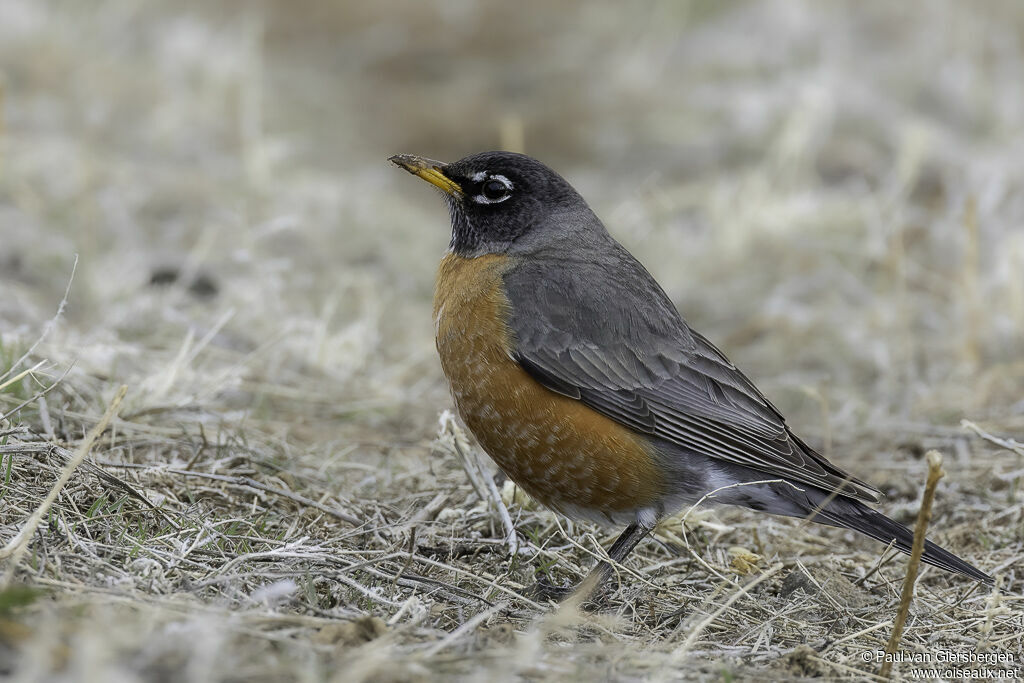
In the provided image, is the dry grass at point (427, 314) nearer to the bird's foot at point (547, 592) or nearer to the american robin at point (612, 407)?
the bird's foot at point (547, 592)

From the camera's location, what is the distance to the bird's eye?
4984 millimetres

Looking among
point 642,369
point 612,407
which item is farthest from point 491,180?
point 612,407

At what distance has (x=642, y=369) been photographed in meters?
4.40

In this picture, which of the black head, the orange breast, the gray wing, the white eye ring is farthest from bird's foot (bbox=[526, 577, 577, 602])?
Answer: the white eye ring

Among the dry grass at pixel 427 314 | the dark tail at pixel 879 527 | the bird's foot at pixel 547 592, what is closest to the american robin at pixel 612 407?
the dark tail at pixel 879 527

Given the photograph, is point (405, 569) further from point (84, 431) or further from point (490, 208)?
point (490, 208)

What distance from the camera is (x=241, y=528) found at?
385 cm

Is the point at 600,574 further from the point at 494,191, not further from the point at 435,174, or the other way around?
the point at 435,174

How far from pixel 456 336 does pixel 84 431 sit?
1445mm

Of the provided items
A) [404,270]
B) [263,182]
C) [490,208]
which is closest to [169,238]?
[263,182]

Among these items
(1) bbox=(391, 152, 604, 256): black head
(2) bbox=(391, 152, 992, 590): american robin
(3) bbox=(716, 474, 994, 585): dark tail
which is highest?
(1) bbox=(391, 152, 604, 256): black head

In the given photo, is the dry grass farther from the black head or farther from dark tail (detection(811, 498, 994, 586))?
the black head

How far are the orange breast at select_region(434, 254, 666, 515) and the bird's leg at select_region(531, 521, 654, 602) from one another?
0.35 ft

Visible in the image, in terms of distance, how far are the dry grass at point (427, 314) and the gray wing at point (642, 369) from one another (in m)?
0.40
